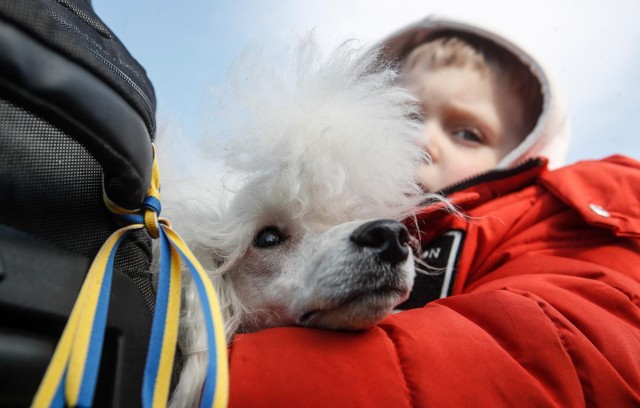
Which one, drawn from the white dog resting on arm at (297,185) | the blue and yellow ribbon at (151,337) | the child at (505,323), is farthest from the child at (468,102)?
the blue and yellow ribbon at (151,337)

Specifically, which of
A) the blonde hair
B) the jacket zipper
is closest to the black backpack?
the jacket zipper

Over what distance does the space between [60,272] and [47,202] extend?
0.05 metres

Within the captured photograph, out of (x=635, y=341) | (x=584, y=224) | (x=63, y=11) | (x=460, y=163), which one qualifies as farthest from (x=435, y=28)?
(x=63, y=11)

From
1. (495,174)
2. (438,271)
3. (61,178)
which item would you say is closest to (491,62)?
(495,174)

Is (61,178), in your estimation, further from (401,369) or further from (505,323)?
(505,323)

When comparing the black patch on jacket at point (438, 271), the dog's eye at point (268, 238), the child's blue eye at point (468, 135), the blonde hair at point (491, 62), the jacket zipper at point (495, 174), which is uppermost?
the blonde hair at point (491, 62)

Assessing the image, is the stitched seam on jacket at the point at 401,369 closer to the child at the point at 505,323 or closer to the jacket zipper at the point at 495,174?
the child at the point at 505,323

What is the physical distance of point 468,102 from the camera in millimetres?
1233

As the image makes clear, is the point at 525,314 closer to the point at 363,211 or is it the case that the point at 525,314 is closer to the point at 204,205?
the point at 363,211

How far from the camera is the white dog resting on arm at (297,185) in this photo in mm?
639

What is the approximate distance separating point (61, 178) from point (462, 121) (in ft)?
3.53

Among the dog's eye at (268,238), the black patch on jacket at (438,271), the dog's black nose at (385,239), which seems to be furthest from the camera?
the black patch on jacket at (438,271)

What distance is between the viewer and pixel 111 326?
334 mm

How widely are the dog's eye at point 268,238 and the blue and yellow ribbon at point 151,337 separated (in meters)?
0.29
